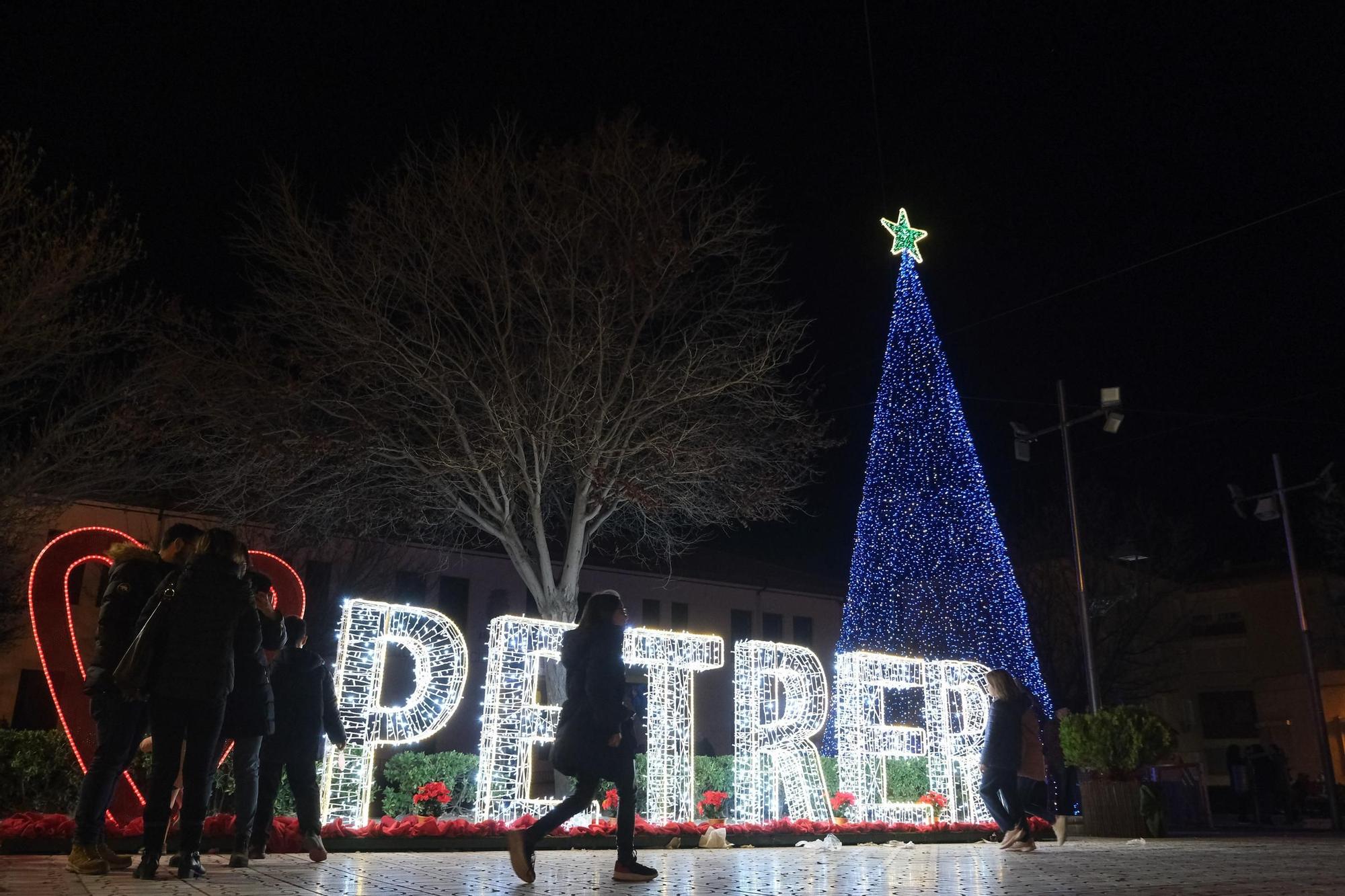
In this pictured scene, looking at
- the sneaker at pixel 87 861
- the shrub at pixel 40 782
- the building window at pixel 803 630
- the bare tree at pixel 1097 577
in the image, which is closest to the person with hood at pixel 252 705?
the sneaker at pixel 87 861

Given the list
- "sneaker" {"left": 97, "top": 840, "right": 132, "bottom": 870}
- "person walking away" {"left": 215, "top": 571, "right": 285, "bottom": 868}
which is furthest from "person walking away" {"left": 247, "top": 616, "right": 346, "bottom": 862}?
"sneaker" {"left": 97, "top": 840, "right": 132, "bottom": 870}

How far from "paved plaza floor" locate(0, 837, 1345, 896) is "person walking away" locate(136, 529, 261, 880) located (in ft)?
1.05

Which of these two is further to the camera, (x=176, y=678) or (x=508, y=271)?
(x=508, y=271)

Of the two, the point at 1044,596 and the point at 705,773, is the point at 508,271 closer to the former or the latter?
the point at 705,773

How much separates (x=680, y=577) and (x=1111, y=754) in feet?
83.8

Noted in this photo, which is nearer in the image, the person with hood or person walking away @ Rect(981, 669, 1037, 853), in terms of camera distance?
the person with hood

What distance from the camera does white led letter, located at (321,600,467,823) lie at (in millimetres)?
10633

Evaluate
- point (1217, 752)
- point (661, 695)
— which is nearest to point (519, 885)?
point (661, 695)

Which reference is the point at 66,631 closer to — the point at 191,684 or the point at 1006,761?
the point at 191,684

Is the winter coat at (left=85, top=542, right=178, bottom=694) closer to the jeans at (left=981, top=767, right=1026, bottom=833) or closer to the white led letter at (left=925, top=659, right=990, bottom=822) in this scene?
the jeans at (left=981, top=767, right=1026, bottom=833)

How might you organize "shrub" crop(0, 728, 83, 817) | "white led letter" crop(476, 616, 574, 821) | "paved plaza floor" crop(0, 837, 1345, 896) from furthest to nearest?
"shrub" crop(0, 728, 83, 817) < "white led letter" crop(476, 616, 574, 821) < "paved plaza floor" crop(0, 837, 1345, 896)

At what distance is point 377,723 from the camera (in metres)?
10.8

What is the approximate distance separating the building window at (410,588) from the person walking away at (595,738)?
26297 millimetres

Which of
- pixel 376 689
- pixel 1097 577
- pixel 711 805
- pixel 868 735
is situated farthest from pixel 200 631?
pixel 1097 577
